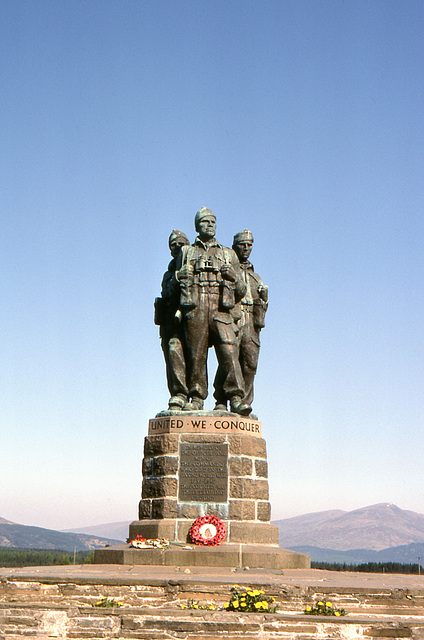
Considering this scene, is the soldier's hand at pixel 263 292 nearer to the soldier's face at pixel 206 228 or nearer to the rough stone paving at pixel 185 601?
the soldier's face at pixel 206 228

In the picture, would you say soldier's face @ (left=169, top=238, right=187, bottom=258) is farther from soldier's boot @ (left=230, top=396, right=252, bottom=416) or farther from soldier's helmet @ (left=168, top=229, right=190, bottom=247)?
soldier's boot @ (left=230, top=396, right=252, bottom=416)

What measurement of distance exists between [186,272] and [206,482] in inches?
158

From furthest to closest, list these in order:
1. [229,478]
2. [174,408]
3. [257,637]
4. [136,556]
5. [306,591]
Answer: [174,408] → [229,478] → [136,556] → [306,591] → [257,637]

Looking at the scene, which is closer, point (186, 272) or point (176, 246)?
point (186, 272)

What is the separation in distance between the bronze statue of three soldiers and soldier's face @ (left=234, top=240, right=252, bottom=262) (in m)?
0.68

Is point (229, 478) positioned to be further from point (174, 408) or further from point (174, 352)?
point (174, 352)

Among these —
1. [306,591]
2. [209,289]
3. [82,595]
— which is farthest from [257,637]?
[209,289]

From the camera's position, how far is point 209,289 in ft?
51.9

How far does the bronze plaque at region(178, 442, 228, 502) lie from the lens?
47.1ft

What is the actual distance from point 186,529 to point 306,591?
412 centimetres

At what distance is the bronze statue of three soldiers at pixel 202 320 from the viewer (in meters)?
15.7

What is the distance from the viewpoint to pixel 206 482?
14.4 m

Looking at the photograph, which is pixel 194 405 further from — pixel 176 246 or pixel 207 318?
pixel 176 246

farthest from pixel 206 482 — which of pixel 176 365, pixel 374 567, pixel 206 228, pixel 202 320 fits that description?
pixel 374 567
